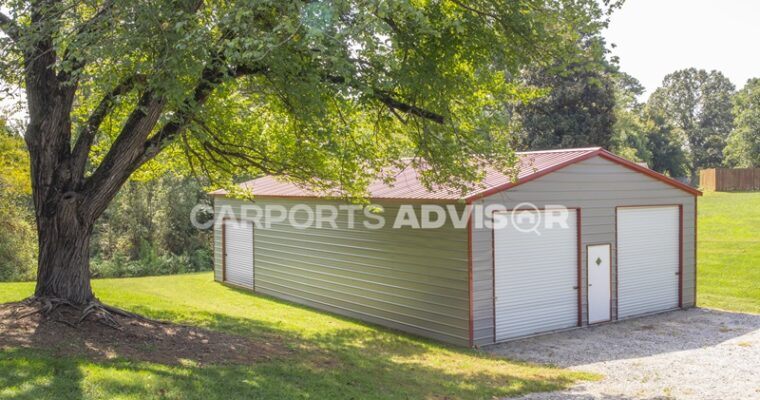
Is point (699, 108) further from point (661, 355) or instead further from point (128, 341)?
point (128, 341)

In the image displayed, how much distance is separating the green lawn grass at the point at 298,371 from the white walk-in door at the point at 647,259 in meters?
4.99

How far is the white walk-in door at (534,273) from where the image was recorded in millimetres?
11852

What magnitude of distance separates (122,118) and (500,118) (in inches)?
282

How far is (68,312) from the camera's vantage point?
9008 millimetres

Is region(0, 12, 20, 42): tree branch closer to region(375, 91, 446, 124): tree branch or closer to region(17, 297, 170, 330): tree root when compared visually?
region(17, 297, 170, 330): tree root

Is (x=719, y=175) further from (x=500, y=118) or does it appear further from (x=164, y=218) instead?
(x=500, y=118)

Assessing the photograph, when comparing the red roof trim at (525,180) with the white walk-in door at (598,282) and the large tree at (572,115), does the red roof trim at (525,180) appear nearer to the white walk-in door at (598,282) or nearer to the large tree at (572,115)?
the white walk-in door at (598,282)

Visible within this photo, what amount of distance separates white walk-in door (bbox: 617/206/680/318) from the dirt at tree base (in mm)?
8182

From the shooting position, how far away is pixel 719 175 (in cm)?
4053

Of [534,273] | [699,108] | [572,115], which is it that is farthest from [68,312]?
[699,108]

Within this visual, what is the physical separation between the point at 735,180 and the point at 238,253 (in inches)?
1354

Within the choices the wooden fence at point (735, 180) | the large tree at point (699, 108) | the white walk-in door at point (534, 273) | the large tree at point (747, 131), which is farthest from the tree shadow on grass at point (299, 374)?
the large tree at point (699, 108)

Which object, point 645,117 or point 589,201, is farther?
point 645,117

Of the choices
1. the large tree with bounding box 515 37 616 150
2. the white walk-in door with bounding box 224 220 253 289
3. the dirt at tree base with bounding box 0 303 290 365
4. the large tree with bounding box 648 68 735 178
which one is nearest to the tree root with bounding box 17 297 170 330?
Result: the dirt at tree base with bounding box 0 303 290 365
